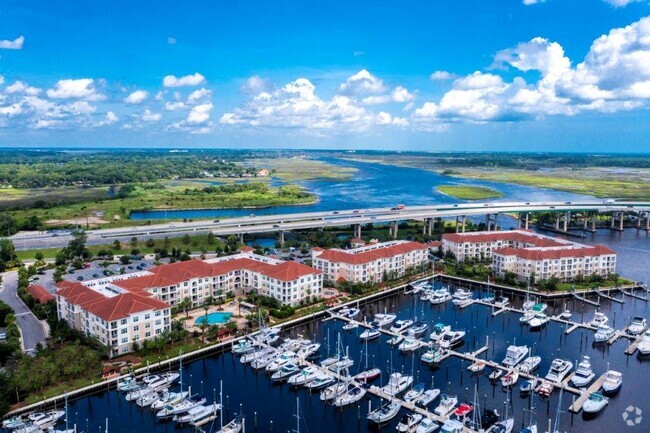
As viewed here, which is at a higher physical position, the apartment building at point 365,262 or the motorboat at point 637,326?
the apartment building at point 365,262

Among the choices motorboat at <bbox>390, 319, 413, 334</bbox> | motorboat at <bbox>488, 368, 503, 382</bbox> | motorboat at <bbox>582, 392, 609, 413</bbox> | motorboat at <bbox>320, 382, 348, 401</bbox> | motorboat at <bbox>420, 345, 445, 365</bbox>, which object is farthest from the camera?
motorboat at <bbox>390, 319, 413, 334</bbox>

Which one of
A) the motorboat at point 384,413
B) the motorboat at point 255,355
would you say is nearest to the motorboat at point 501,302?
the motorboat at point 384,413

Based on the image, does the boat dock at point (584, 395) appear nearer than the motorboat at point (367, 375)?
Yes

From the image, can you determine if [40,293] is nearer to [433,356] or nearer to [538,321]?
[433,356]

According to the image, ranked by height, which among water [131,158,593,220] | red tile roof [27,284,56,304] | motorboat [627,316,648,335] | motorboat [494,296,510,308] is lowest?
motorboat [494,296,510,308]

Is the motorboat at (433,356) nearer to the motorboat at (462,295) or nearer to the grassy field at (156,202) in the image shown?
the motorboat at (462,295)

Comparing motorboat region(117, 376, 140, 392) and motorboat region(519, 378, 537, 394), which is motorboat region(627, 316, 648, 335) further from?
motorboat region(117, 376, 140, 392)

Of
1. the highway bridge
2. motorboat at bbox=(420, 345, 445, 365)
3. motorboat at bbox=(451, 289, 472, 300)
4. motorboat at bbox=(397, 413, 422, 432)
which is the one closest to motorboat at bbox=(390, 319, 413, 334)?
motorboat at bbox=(420, 345, 445, 365)

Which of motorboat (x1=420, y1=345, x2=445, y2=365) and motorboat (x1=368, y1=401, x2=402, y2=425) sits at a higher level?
motorboat (x1=420, y1=345, x2=445, y2=365)
